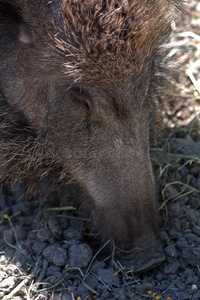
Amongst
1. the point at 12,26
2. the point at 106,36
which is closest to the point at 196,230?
the point at 106,36

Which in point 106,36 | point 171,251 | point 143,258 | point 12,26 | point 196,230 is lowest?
point 196,230

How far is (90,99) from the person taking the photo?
103 inches

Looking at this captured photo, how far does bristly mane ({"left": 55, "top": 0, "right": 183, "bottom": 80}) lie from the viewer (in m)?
2.40

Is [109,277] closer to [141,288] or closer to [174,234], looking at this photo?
[141,288]

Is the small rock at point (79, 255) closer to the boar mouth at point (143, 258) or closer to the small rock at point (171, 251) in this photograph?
the boar mouth at point (143, 258)

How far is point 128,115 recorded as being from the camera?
8.66ft

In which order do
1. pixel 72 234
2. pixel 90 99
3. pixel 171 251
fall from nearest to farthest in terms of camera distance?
pixel 90 99 → pixel 171 251 → pixel 72 234

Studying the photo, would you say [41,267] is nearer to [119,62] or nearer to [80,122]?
[80,122]

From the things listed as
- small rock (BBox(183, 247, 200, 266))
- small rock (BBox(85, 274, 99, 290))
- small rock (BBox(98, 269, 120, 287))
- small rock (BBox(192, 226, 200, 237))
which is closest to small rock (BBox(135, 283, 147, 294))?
small rock (BBox(98, 269, 120, 287))

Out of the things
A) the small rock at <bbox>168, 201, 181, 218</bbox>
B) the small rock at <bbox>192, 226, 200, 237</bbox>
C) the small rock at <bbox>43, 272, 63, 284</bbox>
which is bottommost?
the small rock at <bbox>192, 226, 200, 237</bbox>

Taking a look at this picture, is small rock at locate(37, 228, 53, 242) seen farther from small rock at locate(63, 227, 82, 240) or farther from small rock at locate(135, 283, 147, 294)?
small rock at locate(135, 283, 147, 294)

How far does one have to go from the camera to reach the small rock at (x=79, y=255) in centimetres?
290

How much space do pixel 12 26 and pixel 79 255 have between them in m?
1.49

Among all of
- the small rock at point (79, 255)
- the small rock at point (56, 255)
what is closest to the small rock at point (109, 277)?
the small rock at point (79, 255)
